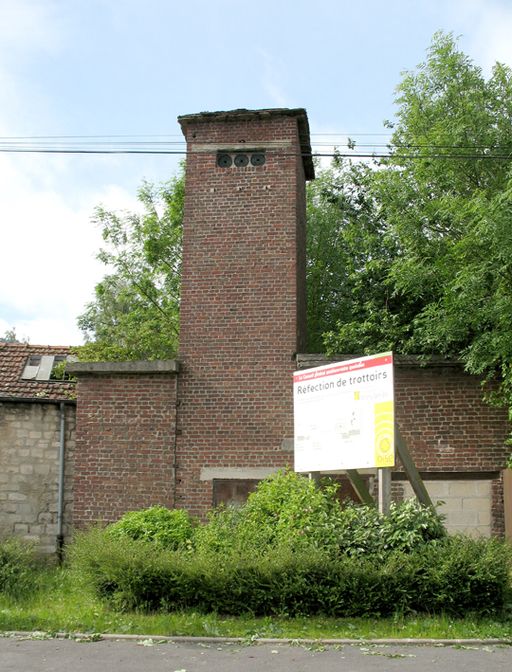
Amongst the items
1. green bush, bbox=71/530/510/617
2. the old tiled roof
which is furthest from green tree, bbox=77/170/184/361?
green bush, bbox=71/530/510/617

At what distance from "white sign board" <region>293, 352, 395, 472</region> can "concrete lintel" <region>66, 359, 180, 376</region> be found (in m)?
3.54

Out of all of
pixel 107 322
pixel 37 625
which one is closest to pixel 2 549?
pixel 37 625

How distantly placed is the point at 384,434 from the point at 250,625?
3.16m

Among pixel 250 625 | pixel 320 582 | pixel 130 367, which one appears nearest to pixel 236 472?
pixel 130 367

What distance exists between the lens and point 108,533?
11.6 m

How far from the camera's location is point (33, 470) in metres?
16.0

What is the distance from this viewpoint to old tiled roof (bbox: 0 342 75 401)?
668 inches

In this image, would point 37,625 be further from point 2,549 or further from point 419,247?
point 419,247

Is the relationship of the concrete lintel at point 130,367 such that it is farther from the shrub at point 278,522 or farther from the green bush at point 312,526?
the green bush at point 312,526

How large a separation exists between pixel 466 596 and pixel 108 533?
5188 mm

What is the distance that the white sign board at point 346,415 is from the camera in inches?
426

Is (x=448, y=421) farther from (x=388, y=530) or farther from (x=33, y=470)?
(x=33, y=470)

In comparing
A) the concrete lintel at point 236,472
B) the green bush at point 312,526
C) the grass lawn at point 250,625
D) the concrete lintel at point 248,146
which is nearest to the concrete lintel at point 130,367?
the concrete lintel at point 236,472

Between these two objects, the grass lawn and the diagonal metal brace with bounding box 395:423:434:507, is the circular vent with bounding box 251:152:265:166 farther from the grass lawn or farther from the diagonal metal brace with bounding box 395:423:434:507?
the grass lawn
